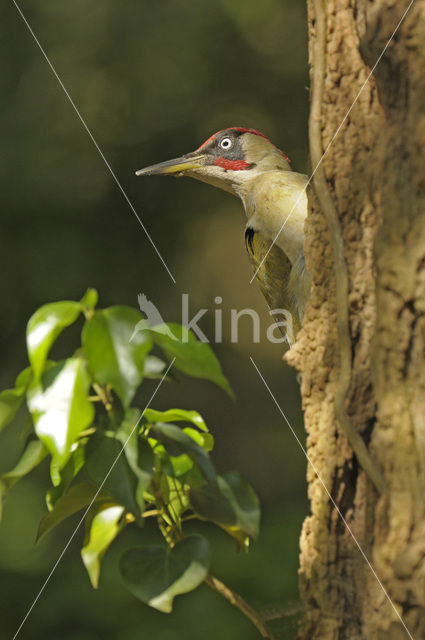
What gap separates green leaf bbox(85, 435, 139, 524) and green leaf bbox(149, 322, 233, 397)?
0.09 m

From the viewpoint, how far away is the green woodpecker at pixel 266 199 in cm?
144

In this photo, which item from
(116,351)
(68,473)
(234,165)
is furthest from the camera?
(234,165)

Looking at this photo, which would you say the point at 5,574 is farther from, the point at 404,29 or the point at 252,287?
the point at 404,29

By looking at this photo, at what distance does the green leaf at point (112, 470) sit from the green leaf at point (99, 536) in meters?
0.04

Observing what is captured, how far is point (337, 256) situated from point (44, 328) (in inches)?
11.6

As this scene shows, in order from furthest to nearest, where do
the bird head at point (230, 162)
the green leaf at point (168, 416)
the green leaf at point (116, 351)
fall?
1. the bird head at point (230, 162)
2. the green leaf at point (168, 416)
3. the green leaf at point (116, 351)

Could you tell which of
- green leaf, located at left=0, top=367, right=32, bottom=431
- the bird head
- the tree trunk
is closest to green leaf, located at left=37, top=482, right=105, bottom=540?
green leaf, located at left=0, top=367, right=32, bottom=431

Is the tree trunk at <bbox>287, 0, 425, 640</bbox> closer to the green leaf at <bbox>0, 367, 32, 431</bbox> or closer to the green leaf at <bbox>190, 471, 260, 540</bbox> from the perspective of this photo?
the green leaf at <bbox>190, 471, 260, 540</bbox>

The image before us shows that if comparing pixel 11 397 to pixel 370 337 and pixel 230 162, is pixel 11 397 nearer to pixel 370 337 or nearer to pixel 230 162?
pixel 370 337

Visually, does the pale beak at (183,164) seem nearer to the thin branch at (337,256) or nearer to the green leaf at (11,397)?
the thin branch at (337,256)

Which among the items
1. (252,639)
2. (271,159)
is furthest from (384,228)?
(252,639)

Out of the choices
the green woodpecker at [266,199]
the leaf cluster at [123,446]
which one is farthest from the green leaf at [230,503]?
the green woodpecker at [266,199]

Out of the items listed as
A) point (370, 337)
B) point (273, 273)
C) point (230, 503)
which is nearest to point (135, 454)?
point (230, 503)

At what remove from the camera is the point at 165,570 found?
67 centimetres
